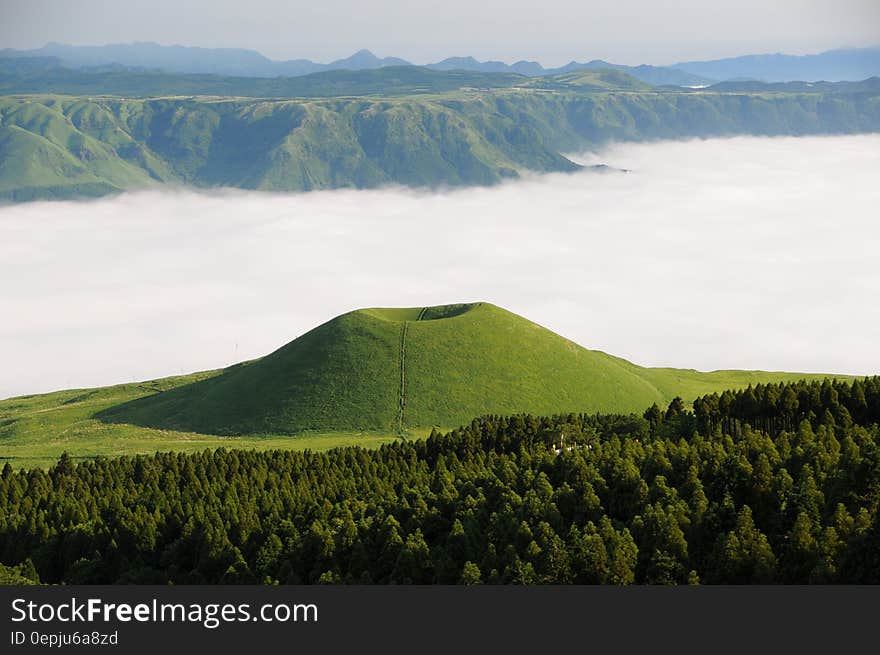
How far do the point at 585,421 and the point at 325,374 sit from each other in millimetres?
51515

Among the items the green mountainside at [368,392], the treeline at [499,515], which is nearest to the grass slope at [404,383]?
the green mountainside at [368,392]

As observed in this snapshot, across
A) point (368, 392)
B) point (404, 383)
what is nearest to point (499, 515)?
point (368, 392)

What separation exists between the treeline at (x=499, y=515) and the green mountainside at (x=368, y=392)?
132 ft

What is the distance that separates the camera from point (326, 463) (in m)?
116

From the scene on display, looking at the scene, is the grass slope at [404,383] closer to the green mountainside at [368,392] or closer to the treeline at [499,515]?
the green mountainside at [368,392]

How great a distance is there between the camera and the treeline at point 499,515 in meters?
Result: 67.2

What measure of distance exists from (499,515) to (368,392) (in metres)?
91.0

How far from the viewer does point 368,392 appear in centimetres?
16775

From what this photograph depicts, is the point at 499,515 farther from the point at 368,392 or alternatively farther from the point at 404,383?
the point at 404,383

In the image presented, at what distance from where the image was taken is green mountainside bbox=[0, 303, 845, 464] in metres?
160

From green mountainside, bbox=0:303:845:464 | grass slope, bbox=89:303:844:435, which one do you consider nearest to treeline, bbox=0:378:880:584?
green mountainside, bbox=0:303:845:464

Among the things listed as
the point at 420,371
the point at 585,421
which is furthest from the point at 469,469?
the point at 420,371

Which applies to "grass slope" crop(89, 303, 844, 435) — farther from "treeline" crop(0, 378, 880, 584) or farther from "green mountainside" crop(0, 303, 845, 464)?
"treeline" crop(0, 378, 880, 584)

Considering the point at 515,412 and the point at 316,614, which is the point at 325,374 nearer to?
the point at 515,412
